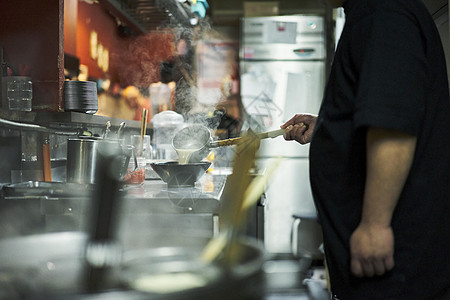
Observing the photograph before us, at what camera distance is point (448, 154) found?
1.10 m

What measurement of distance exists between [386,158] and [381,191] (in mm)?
71

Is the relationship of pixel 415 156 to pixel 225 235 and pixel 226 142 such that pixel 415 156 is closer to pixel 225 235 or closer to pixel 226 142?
pixel 225 235

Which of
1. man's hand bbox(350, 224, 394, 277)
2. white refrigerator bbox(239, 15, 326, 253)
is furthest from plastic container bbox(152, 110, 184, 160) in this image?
man's hand bbox(350, 224, 394, 277)

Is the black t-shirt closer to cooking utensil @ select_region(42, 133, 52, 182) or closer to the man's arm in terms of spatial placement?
the man's arm

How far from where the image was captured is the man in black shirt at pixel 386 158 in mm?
957

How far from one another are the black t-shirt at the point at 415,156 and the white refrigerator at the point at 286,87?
10.2ft

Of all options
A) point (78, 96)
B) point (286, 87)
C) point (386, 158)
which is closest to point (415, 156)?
point (386, 158)

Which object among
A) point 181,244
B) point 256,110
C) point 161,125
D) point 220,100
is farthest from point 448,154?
point 220,100

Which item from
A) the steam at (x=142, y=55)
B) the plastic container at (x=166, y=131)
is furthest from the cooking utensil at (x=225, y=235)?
the steam at (x=142, y=55)

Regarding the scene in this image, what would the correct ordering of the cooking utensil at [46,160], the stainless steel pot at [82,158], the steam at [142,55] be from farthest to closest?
the steam at [142,55]
the cooking utensil at [46,160]
the stainless steel pot at [82,158]

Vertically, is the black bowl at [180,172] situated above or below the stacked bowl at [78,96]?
below

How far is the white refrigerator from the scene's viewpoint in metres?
4.25

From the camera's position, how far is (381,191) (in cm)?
97

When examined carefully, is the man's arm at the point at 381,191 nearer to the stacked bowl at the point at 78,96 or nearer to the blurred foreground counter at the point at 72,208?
the blurred foreground counter at the point at 72,208
